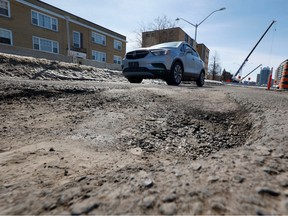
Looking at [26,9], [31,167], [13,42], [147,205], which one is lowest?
[31,167]

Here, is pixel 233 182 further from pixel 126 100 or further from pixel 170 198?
pixel 126 100

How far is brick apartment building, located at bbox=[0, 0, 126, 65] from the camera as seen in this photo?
69.9ft

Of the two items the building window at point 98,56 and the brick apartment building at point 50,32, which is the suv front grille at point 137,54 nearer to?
the brick apartment building at point 50,32

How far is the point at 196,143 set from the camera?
204 cm

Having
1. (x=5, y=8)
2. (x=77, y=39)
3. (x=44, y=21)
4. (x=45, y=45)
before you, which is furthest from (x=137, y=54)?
(x=77, y=39)

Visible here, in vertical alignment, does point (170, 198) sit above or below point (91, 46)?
below

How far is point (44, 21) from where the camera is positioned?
24.5 meters

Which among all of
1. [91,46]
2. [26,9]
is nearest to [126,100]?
[26,9]

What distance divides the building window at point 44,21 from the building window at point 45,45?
172cm

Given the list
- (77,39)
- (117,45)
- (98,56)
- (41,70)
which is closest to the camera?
(41,70)

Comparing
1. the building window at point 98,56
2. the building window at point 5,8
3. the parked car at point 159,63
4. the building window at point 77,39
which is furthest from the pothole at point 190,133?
the building window at point 98,56

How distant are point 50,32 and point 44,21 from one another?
140 cm

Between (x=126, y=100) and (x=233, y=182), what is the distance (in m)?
2.63

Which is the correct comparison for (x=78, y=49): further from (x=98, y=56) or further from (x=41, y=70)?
(x=41, y=70)
